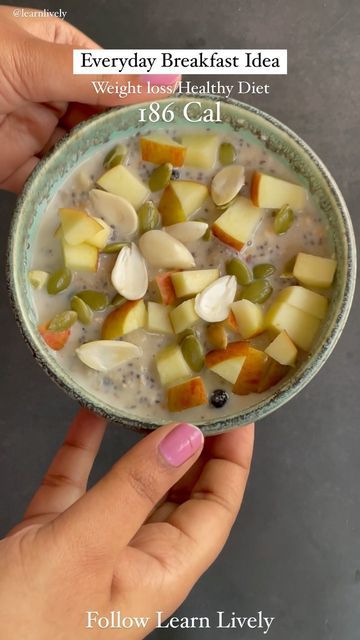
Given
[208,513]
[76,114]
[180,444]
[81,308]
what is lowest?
[208,513]

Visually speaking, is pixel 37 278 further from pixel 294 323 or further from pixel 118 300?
pixel 294 323

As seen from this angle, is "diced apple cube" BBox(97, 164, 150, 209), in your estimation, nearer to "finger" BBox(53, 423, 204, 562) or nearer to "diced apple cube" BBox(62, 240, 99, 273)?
"diced apple cube" BBox(62, 240, 99, 273)

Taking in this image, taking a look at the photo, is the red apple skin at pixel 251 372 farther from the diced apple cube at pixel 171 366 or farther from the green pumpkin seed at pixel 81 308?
the green pumpkin seed at pixel 81 308

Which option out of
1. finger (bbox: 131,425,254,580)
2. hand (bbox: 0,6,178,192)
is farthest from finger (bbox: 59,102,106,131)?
finger (bbox: 131,425,254,580)

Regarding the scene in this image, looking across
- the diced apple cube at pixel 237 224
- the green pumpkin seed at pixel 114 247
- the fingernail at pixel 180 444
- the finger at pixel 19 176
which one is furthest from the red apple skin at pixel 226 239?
the finger at pixel 19 176

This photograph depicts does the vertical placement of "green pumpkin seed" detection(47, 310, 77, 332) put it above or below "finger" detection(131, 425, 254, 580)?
above

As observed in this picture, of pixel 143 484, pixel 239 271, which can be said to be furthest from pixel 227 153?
pixel 143 484

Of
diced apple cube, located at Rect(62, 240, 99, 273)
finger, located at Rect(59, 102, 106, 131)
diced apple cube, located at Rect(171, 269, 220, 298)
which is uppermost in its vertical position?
finger, located at Rect(59, 102, 106, 131)

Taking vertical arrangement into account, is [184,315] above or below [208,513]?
above
